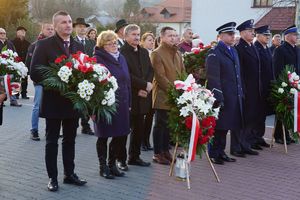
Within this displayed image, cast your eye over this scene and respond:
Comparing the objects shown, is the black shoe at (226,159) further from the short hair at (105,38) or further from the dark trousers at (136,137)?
the short hair at (105,38)

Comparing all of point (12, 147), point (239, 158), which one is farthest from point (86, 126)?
point (239, 158)

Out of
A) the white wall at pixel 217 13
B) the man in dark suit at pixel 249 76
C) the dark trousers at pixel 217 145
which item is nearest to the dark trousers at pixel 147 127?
the dark trousers at pixel 217 145

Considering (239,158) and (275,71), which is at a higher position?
(275,71)

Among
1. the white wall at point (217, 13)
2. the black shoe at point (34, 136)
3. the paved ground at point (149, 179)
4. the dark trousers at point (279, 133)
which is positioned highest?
the white wall at point (217, 13)

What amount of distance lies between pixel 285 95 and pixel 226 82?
5.59ft

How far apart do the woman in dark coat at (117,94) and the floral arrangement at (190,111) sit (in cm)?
64

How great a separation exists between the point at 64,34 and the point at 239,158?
3941 millimetres

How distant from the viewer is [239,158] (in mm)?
7789

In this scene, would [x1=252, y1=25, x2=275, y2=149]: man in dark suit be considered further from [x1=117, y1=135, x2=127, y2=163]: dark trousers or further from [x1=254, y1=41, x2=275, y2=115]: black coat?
[x1=117, y1=135, x2=127, y2=163]: dark trousers

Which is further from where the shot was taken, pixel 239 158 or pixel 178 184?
pixel 239 158

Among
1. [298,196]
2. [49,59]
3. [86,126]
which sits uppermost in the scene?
[49,59]

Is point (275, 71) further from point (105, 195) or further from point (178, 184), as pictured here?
point (105, 195)

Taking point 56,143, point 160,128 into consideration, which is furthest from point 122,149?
point 56,143

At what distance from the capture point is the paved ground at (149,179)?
5.52 m
